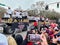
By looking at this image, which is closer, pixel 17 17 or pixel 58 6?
pixel 17 17

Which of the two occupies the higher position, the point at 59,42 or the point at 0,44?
the point at 0,44

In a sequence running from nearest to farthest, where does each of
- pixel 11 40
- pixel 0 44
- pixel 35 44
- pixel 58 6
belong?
pixel 0 44
pixel 11 40
pixel 35 44
pixel 58 6

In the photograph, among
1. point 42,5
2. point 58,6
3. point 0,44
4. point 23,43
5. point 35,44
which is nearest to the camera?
point 0,44

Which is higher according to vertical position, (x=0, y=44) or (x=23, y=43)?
(x=0, y=44)

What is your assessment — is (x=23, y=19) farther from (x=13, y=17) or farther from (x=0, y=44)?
(x=0, y=44)

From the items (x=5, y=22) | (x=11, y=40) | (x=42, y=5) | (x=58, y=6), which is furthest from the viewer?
(x=58, y=6)

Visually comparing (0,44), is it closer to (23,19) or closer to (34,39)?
(34,39)

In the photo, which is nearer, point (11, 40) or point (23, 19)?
point (11, 40)

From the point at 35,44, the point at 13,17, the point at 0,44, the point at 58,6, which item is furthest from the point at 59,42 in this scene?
the point at 58,6

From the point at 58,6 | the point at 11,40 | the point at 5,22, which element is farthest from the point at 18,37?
the point at 58,6

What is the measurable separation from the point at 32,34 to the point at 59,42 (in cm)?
64

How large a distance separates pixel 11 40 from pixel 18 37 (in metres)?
0.68

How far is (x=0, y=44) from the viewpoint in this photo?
239cm

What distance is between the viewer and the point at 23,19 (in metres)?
11.6
